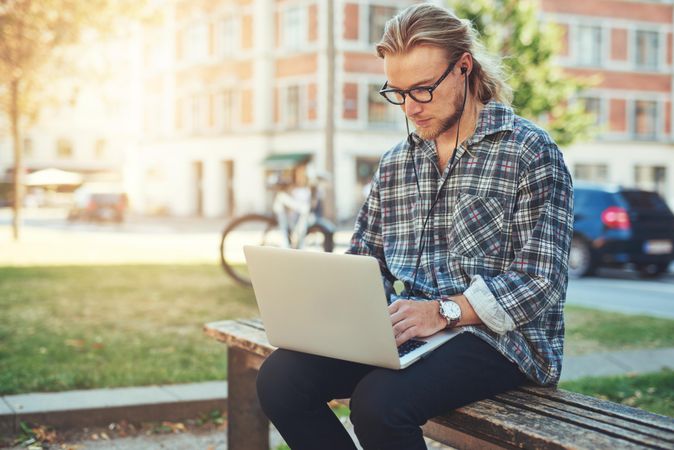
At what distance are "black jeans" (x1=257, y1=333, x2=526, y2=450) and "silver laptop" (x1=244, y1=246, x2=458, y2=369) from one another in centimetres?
5

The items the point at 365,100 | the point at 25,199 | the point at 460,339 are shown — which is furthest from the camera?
the point at 25,199

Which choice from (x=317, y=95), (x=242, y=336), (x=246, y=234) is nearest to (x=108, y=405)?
(x=242, y=336)

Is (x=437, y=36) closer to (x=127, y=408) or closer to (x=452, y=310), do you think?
(x=452, y=310)

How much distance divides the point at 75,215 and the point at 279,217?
23.2 metres

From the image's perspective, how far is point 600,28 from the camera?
38.1 metres

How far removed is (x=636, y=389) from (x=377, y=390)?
3.10m

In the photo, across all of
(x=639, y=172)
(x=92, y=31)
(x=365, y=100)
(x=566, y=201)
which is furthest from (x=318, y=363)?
(x=639, y=172)

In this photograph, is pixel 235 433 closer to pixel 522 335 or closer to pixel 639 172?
pixel 522 335

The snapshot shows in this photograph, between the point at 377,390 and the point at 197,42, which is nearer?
the point at 377,390

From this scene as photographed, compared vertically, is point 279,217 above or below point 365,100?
below

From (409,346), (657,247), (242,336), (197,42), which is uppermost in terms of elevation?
(197,42)

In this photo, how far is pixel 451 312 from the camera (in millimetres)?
2449

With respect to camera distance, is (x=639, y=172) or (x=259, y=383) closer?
(x=259, y=383)

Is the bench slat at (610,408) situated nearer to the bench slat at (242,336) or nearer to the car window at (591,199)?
the bench slat at (242,336)
